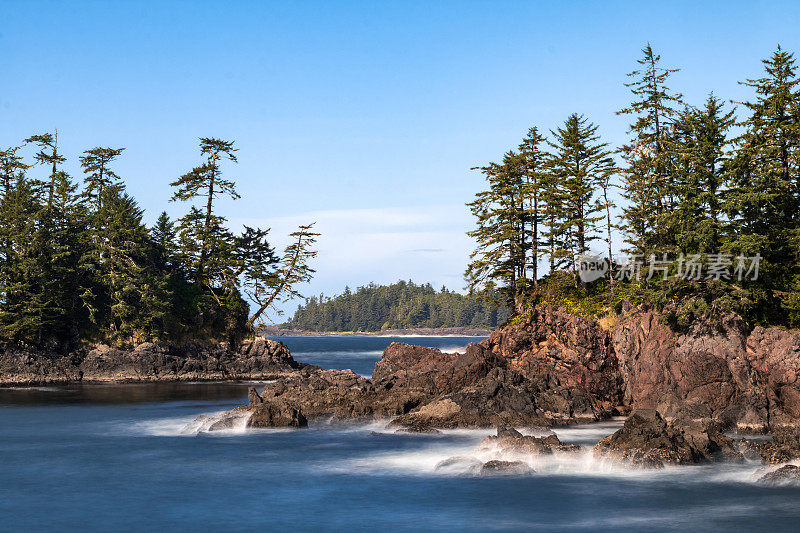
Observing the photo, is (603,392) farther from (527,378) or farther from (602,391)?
(527,378)

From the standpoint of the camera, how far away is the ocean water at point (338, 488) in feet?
78.0

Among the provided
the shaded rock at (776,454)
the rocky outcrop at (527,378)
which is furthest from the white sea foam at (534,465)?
the rocky outcrop at (527,378)

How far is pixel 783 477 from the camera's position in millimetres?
26875

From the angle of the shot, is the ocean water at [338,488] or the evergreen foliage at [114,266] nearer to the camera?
the ocean water at [338,488]

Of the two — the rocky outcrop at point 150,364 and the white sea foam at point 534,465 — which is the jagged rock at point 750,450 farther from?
the rocky outcrop at point 150,364

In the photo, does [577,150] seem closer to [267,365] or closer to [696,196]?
[696,196]

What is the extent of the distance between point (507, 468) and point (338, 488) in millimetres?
6835

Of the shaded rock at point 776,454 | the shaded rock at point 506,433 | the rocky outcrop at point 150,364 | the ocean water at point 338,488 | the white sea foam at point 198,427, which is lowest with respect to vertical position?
the ocean water at point 338,488

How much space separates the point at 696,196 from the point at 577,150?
14.3 m

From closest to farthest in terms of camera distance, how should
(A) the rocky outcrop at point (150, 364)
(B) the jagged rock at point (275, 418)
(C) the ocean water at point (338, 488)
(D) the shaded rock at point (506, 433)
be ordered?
(C) the ocean water at point (338, 488), (D) the shaded rock at point (506, 433), (B) the jagged rock at point (275, 418), (A) the rocky outcrop at point (150, 364)

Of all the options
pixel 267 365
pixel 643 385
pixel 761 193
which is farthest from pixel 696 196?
pixel 267 365

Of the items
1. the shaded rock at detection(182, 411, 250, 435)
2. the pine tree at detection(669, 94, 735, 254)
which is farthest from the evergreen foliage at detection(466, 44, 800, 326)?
the shaded rock at detection(182, 411, 250, 435)

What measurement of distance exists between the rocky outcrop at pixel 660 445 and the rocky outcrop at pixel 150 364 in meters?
50.3

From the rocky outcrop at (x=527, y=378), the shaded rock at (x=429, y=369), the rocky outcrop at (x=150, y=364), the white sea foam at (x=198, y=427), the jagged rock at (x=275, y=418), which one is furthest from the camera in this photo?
the rocky outcrop at (x=150, y=364)
